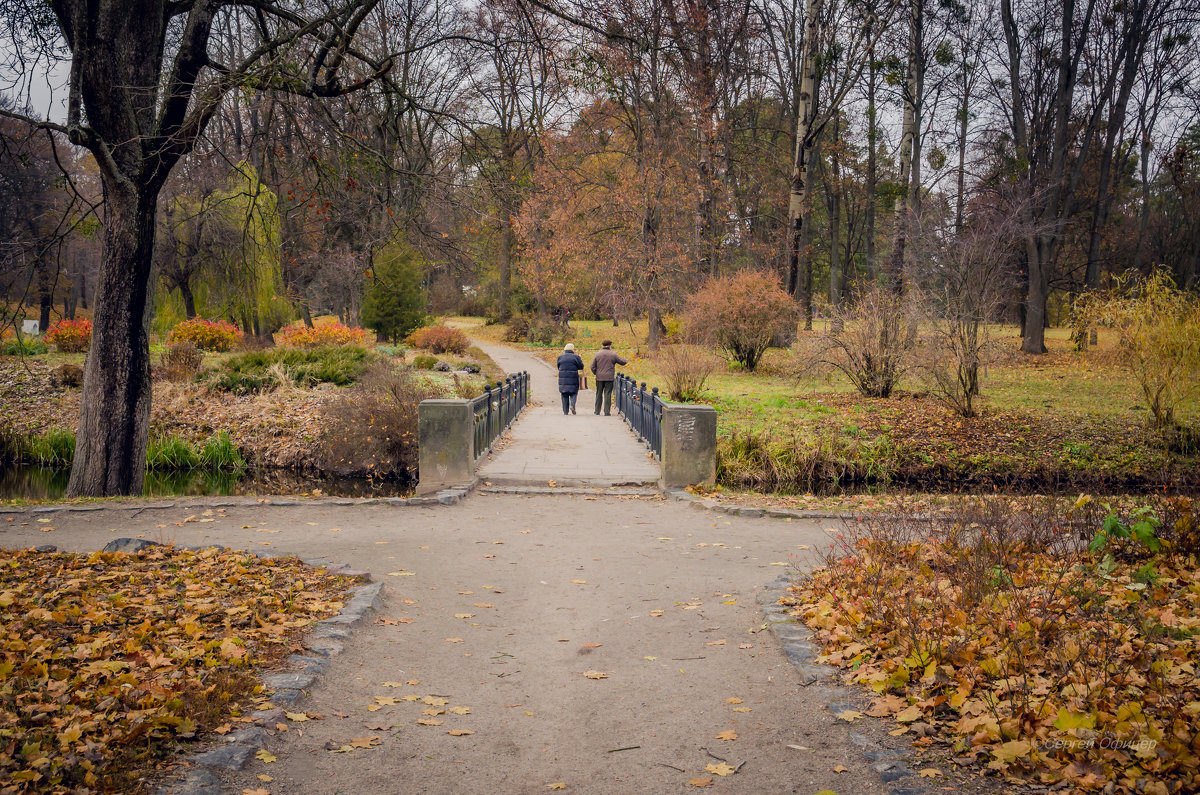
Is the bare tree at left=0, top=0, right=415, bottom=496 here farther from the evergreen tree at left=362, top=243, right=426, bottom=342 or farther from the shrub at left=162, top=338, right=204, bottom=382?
the evergreen tree at left=362, top=243, right=426, bottom=342

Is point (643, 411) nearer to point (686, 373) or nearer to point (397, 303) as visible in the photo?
point (686, 373)

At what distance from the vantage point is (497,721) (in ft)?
14.9

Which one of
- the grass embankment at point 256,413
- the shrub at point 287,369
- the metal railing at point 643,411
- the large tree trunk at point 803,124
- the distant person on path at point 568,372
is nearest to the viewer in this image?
the metal railing at point 643,411

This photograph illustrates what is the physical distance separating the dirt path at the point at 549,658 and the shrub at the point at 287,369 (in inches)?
488

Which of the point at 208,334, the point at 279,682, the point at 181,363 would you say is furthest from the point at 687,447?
the point at 208,334

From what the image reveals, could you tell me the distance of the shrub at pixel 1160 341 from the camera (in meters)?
14.3

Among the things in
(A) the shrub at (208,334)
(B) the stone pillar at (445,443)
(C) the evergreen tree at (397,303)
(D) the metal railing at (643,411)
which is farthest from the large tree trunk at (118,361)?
(C) the evergreen tree at (397,303)

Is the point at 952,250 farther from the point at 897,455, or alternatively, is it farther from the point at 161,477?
the point at 161,477

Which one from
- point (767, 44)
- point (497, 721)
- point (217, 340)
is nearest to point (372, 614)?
point (497, 721)

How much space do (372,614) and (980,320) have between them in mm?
14039

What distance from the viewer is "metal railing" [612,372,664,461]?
13.6m

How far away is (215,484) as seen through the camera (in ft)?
52.6

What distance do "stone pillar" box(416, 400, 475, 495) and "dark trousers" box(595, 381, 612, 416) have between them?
912 centimetres

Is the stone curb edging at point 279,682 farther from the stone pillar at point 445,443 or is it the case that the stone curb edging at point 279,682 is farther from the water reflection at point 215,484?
the water reflection at point 215,484
